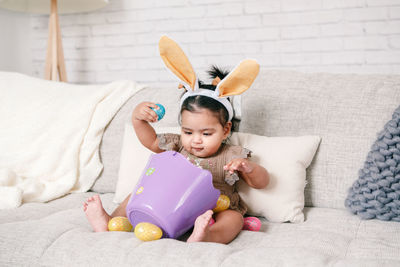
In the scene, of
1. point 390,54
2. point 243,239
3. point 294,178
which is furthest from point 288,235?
point 390,54

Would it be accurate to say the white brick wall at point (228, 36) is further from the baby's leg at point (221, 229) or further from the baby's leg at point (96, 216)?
the baby's leg at point (96, 216)

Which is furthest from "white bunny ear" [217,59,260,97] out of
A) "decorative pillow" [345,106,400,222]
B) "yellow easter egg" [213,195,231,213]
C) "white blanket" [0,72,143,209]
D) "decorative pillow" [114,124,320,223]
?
"white blanket" [0,72,143,209]

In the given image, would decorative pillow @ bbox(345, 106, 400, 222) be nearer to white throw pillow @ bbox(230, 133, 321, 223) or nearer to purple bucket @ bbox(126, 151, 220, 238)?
white throw pillow @ bbox(230, 133, 321, 223)

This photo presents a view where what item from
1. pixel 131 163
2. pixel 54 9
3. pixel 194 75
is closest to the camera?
pixel 194 75

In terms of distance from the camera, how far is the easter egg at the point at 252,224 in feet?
4.32

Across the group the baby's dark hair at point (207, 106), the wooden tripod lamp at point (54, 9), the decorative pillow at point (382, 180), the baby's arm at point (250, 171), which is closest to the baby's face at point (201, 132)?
the baby's dark hair at point (207, 106)

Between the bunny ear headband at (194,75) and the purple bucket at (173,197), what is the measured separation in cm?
25

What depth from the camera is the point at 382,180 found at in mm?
1282

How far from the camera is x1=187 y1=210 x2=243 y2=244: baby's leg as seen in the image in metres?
1.12

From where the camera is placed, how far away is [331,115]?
150 cm

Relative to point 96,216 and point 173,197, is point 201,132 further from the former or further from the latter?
point 96,216

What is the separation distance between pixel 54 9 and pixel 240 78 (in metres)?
1.76

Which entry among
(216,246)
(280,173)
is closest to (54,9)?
(280,173)

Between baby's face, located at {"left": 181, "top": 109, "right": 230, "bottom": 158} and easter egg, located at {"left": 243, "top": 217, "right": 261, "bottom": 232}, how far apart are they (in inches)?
9.0
